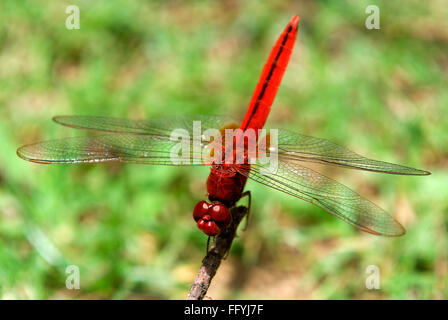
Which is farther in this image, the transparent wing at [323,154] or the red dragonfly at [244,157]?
the transparent wing at [323,154]

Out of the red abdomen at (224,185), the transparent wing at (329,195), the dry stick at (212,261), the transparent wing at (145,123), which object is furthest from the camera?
the transparent wing at (145,123)

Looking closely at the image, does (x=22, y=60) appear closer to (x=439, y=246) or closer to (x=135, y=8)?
(x=135, y=8)

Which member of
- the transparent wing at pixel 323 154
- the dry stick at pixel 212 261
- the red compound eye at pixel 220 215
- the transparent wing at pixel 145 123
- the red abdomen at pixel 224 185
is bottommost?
the dry stick at pixel 212 261

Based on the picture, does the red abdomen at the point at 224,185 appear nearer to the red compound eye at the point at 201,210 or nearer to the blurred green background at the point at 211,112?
the red compound eye at the point at 201,210

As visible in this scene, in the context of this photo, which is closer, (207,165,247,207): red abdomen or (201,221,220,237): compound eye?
(201,221,220,237): compound eye

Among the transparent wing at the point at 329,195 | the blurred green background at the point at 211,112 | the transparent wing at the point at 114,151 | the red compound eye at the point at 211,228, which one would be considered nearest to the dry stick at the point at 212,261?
the red compound eye at the point at 211,228

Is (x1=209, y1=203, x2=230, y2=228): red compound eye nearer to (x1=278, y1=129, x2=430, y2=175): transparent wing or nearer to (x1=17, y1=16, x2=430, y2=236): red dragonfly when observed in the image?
(x1=17, y1=16, x2=430, y2=236): red dragonfly

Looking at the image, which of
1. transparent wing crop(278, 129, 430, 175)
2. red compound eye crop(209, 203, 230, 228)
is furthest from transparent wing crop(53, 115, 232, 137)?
red compound eye crop(209, 203, 230, 228)
